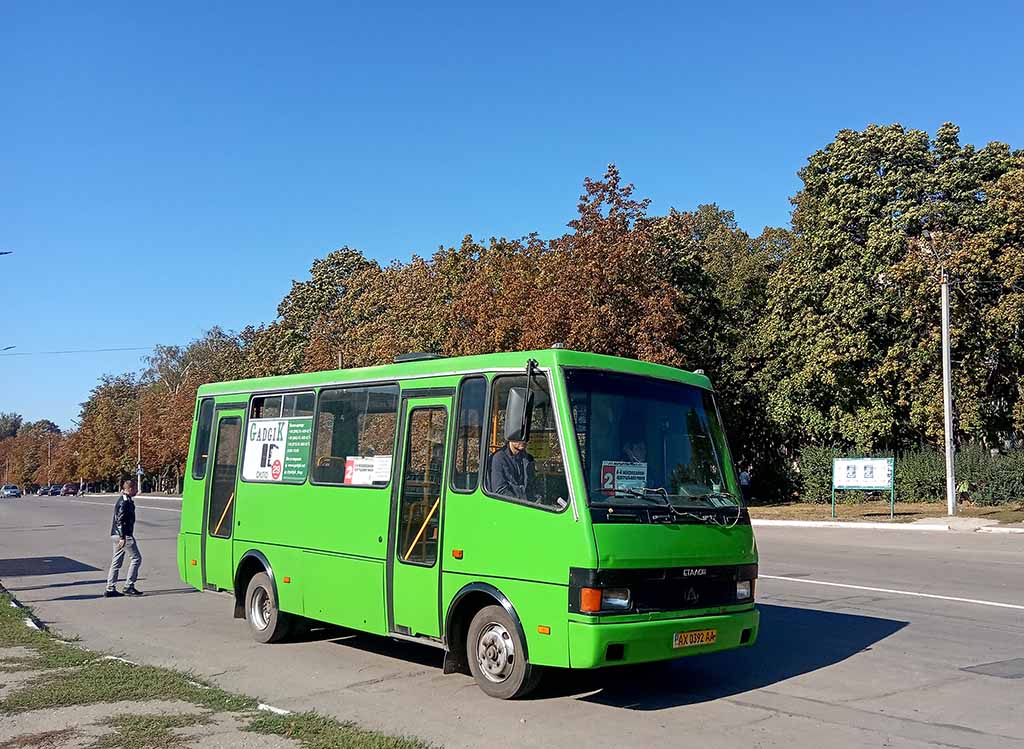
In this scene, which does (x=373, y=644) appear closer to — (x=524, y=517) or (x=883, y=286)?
(x=524, y=517)

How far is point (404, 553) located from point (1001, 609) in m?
8.28

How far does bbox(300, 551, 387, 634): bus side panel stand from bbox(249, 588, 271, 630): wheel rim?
108 cm

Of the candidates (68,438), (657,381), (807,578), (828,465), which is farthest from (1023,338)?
(68,438)

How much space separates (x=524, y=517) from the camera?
7.77 metres

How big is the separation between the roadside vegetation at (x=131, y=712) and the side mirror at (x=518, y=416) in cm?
229

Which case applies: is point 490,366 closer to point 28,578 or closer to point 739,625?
point 739,625

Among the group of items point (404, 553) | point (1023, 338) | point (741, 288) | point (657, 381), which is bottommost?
Result: point (404, 553)

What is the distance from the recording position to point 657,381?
28.2 feet

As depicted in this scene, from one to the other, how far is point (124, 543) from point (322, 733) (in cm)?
1014

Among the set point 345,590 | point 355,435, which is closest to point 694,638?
point 345,590

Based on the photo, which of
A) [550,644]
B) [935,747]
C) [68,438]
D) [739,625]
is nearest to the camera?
[935,747]

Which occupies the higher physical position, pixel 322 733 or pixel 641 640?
pixel 641 640

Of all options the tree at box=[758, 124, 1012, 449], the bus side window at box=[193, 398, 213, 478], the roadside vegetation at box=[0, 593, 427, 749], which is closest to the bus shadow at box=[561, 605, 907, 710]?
the roadside vegetation at box=[0, 593, 427, 749]

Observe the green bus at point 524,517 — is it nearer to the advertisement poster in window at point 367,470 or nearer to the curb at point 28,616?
the advertisement poster in window at point 367,470
